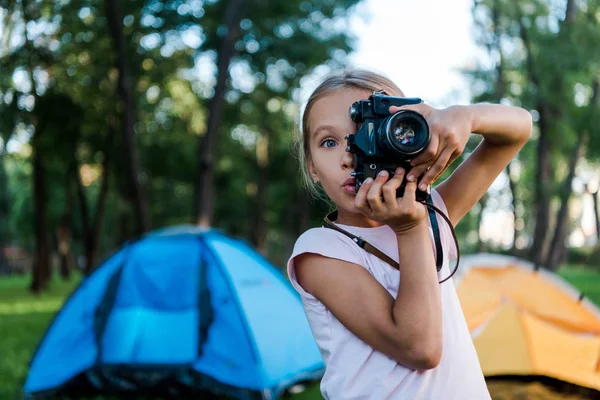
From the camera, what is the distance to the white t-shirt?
3.77 feet

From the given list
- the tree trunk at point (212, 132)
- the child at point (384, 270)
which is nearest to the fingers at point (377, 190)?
the child at point (384, 270)

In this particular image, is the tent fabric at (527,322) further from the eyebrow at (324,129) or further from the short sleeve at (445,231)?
the eyebrow at (324,129)

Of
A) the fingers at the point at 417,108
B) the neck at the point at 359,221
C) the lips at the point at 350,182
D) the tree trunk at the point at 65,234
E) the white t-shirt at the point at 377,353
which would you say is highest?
the fingers at the point at 417,108

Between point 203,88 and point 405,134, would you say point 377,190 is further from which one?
point 203,88

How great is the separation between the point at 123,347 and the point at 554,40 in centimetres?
820

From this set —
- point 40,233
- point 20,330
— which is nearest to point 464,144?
point 20,330

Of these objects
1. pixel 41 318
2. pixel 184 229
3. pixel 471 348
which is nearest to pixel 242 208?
pixel 41 318

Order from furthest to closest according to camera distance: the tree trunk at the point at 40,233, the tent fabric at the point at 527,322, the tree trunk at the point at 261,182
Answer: the tree trunk at the point at 261,182, the tree trunk at the point at 40,233, the tent fabric at the point at 527,322

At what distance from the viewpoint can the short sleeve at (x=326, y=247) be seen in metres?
1.20

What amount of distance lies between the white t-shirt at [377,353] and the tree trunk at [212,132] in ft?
25.4

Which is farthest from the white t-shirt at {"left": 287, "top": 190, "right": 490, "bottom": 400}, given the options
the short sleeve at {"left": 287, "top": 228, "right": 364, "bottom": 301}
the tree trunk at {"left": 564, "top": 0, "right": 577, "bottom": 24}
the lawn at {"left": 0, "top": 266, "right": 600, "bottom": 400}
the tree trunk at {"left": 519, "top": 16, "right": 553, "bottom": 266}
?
the tree trunk at {"left": 564, "top": 0, "right": 577, "bottom": 24}

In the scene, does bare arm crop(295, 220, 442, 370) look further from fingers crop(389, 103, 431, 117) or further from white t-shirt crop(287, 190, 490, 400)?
fingers crop(389, 103, 431, 117)

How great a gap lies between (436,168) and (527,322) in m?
3.65

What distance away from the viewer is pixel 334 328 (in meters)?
1.20
